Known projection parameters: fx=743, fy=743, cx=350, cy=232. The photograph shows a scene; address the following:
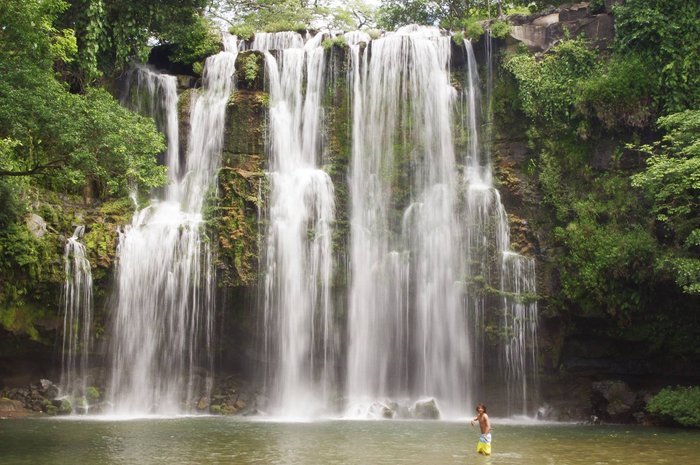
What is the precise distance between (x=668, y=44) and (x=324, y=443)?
52.0ft

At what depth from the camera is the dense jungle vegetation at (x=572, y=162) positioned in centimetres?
1841

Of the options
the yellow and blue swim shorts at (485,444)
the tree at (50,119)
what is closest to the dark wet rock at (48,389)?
the tree at (50,119)

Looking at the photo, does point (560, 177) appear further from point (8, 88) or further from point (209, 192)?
point (8, 88)

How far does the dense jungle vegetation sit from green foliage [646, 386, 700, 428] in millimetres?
2005

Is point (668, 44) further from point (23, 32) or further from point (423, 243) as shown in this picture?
point (23, 32)

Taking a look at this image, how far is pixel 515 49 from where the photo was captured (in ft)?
82.8

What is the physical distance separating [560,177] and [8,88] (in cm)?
1586

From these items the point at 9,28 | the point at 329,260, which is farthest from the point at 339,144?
the point at 9,28

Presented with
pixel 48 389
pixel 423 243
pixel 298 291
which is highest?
pixel 423 243

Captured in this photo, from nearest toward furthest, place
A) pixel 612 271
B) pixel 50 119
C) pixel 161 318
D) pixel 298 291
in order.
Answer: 1. pixel 50 119
2. pixel 612 271
3. pixel 161 318
4. pixel 298 291

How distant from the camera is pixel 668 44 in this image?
72.2ft

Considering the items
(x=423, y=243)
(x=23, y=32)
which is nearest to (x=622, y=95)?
(x=423, y=243)

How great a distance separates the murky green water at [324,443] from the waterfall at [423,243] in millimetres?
3115

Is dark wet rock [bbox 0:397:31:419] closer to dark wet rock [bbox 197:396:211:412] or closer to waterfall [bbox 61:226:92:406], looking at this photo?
waterfall [bbox 61:226:92:406]
